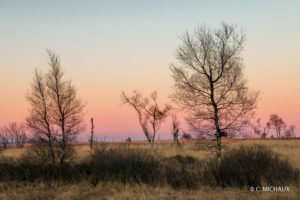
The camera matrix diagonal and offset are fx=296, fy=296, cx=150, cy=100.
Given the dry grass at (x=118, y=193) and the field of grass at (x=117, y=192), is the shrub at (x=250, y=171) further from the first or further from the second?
the dry grass at (x=118, y=193)

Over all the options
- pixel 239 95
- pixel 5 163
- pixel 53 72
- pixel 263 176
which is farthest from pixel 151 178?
pixel 53 72

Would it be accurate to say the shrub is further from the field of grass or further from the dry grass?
the dry grass

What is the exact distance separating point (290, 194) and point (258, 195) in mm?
1008

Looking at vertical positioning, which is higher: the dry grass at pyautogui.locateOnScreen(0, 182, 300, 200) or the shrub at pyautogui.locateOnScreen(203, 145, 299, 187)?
the shrub at pyautogui.locateOnScreen(203, 145, 299, 187)

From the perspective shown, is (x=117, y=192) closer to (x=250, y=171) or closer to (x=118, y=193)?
(x=118, y=193)

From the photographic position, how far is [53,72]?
23.4 metres

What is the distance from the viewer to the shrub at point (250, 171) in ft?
41.4

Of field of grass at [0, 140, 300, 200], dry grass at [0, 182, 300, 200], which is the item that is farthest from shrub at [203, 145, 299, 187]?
dry grass at [0, 182, 300, 200]

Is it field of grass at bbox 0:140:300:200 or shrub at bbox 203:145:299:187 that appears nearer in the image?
field of grass at bbox 0:140:300:200

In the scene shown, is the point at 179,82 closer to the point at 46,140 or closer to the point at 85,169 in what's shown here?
the point at 85,169

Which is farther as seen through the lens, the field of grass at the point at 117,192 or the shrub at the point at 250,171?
the shrub at the point at 250,171

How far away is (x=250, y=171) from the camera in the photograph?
13.2 meters

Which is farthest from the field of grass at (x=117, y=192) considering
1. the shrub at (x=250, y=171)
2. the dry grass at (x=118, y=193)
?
the shrub at (x=250, y=171)

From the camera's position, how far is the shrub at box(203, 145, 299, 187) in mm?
12633
